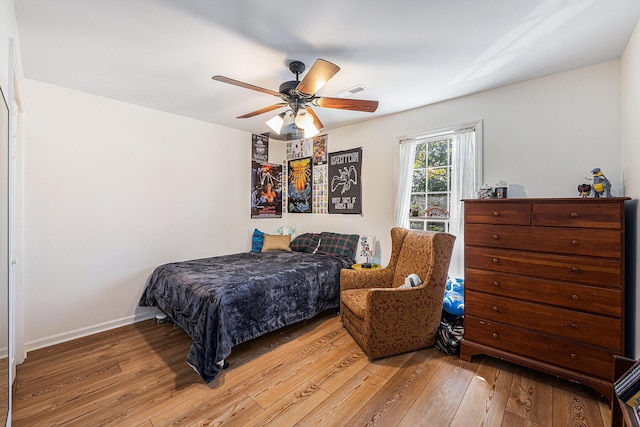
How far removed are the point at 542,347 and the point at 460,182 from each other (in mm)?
1597

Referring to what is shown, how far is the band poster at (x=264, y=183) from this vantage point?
14.1 ft

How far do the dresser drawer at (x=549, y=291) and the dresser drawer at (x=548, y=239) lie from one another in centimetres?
24

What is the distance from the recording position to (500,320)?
2.15 metres

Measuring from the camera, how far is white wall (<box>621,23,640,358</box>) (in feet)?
5.65

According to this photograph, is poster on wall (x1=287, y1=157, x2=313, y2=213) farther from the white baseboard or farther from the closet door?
the closet door

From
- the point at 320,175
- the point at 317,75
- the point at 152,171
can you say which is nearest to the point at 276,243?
the point at 320,175

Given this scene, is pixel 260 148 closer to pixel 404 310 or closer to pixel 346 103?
pixel 346 103

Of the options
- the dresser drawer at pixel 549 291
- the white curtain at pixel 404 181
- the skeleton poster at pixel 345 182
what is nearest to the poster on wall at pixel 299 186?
the skeleton poster at pixel 345 182

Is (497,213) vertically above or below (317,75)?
below

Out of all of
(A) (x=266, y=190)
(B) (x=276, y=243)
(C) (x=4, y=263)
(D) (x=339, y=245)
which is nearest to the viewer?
(C) (x=4, y=263)

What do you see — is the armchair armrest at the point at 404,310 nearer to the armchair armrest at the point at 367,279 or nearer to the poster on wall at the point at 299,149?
the armchair armrest at the point at 367,279

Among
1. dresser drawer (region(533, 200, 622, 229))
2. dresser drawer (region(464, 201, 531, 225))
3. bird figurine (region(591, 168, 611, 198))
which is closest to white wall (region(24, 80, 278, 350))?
dresser drawer (region(464, 201, 531, 225))

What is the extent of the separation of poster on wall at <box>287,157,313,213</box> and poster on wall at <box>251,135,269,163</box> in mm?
Answer: 477

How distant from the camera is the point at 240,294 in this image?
2.30 meters
